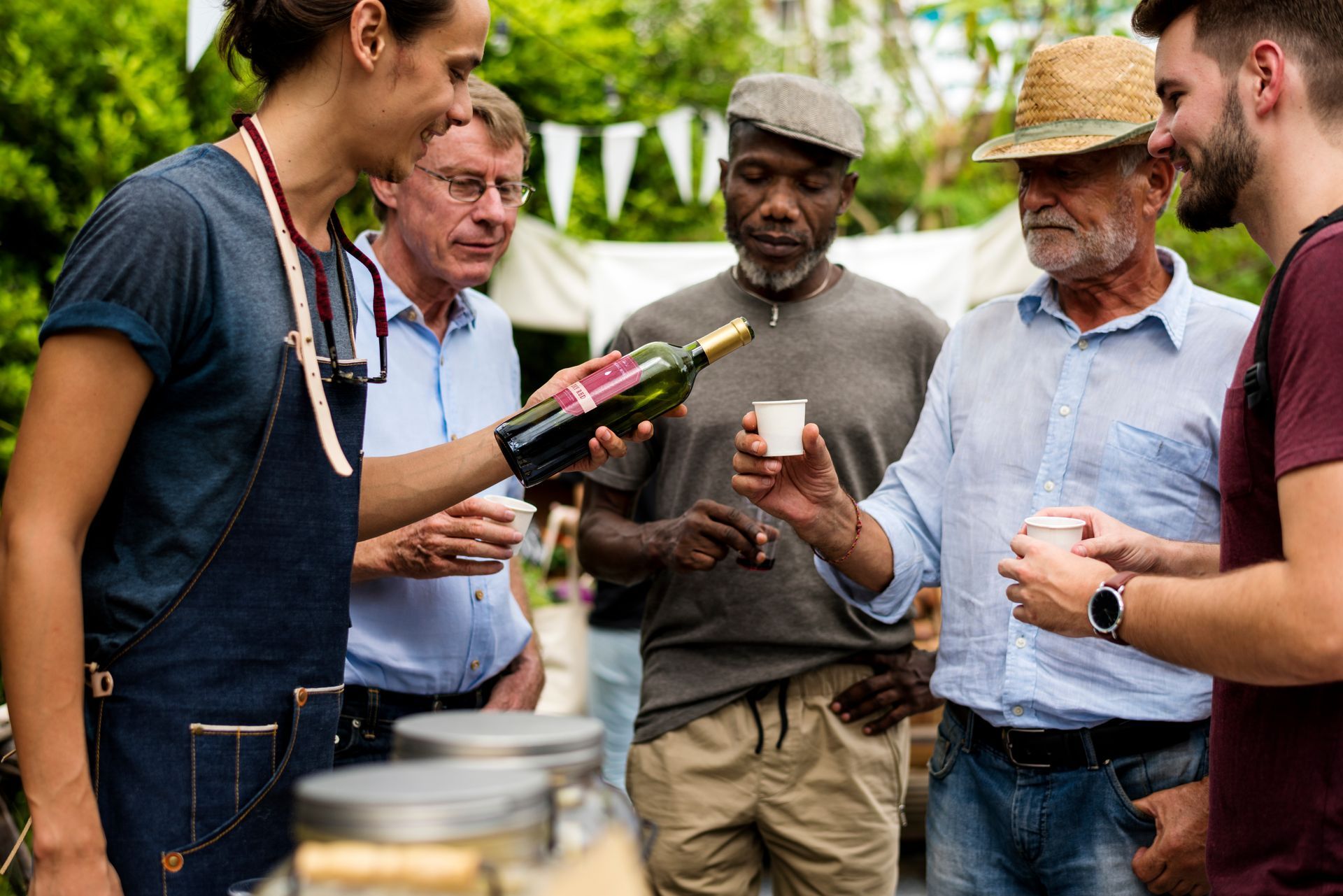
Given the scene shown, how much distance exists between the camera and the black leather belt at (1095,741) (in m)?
2.52

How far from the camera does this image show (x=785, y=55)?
1368 centimetres

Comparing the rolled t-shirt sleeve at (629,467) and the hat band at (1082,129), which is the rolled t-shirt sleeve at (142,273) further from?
the hat band at (1082,129)

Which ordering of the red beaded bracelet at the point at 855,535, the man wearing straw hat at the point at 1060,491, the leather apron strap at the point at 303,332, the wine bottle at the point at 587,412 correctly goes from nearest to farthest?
the leather apron strap at the point at 303,332 → the wine bottle at the point at 587,412 → the man wearing straw hat at the point at 1060,491 → the red beaded bracelet at the point at 855,535

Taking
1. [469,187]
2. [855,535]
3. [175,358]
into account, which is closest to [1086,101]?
[855,535]

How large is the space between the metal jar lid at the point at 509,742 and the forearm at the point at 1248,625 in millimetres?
1005

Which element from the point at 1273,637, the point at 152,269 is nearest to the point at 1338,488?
the point at 1273,637

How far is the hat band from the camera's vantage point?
274 cm

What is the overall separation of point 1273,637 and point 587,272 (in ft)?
22.2

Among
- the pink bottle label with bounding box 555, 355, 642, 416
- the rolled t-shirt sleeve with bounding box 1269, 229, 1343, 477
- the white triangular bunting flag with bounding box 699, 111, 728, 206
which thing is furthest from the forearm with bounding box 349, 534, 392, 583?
the white triangular bunting flag with bounding box 699, 111, 728, 206

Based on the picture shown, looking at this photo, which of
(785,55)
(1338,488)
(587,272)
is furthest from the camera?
(785,55)

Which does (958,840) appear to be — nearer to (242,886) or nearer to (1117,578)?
(1117,578)

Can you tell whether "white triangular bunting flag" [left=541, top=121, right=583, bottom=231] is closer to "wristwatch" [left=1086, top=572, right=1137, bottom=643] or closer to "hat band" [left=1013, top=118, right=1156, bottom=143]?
"hat band" [left=1013, top=118, right=1156, bottom=143]

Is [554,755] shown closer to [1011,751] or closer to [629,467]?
[1011,751]

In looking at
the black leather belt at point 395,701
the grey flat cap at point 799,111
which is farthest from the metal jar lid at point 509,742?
the grey flat cap at point 799,111
